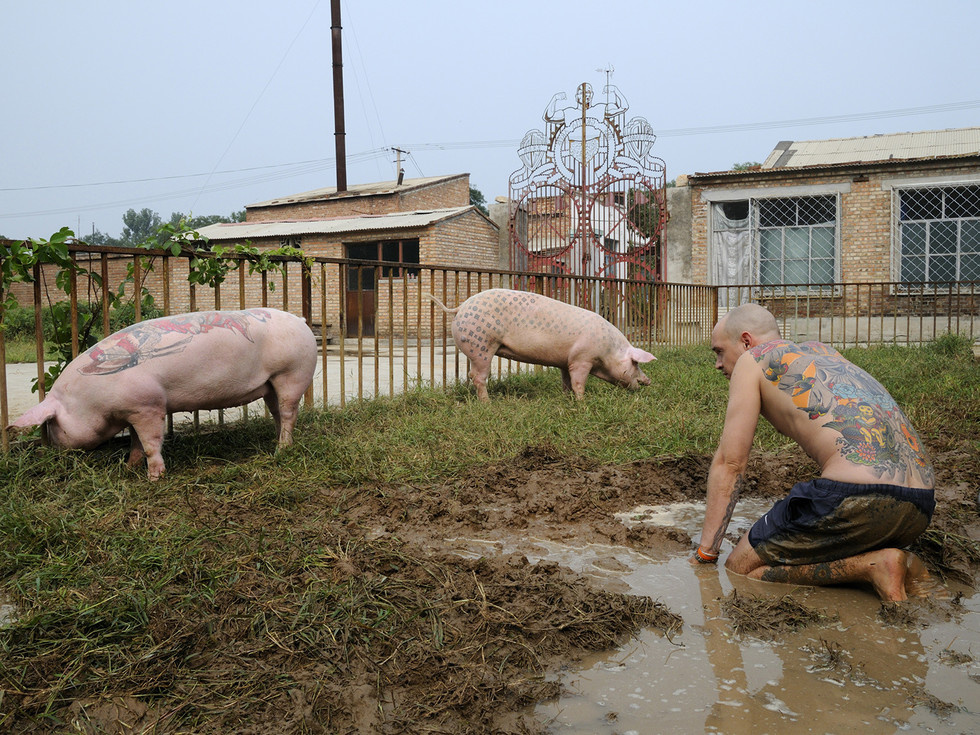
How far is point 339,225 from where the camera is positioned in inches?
777

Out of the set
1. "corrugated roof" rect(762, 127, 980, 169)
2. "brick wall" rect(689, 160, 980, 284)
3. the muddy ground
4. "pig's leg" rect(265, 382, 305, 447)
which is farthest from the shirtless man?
"corrugated roof" rect(762, 127, 980, 169)

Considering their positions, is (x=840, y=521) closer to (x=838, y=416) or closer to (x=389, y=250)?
(x=838, y=416)

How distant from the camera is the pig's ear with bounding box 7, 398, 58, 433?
13.8 feet

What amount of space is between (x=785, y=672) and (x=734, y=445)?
3.28 ft

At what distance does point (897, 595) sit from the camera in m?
2.92

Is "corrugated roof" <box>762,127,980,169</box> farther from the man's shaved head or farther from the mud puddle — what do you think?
the mud puddle

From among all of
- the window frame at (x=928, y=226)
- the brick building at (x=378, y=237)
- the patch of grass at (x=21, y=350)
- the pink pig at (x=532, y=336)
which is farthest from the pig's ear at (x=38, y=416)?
the window frame at (x=928, y=226)

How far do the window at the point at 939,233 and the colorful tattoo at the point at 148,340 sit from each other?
48.3 feet

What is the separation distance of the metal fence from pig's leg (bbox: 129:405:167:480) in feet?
3.10

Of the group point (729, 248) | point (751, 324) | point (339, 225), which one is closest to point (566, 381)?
point (751, 324)

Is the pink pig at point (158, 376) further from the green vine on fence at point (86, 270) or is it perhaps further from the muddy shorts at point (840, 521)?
the muddy shorts at point (840, 521)

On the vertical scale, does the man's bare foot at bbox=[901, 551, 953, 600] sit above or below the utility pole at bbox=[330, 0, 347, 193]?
below

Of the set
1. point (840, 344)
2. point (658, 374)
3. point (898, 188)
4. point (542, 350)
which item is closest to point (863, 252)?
point (898, 188)

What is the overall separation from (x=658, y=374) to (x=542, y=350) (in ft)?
6.16
